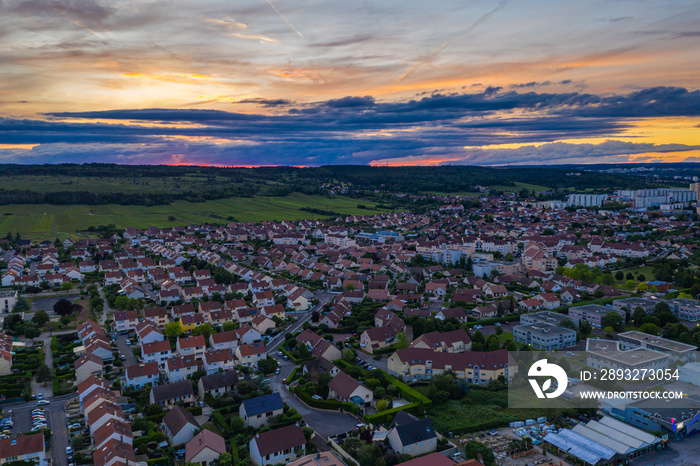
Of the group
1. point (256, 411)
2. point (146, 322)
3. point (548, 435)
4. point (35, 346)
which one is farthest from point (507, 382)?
point (35, 346)

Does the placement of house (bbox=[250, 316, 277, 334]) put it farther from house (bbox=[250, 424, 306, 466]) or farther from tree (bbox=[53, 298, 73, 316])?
house (bbox=[250, 424, 306, 466])

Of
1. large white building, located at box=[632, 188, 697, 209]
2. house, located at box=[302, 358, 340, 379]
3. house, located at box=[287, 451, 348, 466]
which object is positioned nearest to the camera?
house, located at box=[287, 451, 348, 466]

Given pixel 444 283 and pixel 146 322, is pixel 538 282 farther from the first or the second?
pixel 146 322

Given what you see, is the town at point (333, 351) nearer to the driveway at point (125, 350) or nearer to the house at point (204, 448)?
the house at point (204, 448)

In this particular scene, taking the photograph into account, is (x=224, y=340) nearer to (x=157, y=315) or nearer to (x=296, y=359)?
(x=296, y=359)

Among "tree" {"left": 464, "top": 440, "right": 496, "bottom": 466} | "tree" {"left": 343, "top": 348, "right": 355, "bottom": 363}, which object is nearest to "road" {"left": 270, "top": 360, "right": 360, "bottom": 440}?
"tree" {"left": 343, "top": 348, "right": 355, "bottom": 363}

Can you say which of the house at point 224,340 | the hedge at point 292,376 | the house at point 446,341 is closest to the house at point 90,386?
the house at point 224,340
